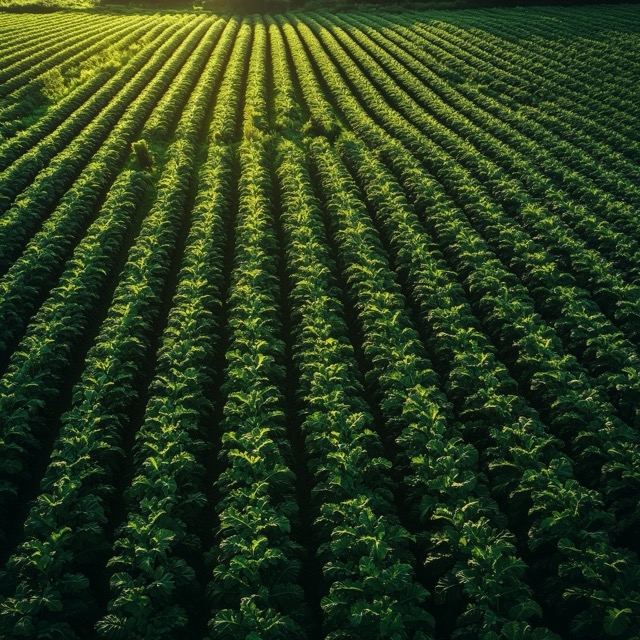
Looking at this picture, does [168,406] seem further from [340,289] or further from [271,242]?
[271,242]

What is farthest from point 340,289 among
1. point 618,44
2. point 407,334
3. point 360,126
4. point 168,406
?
point 618,44

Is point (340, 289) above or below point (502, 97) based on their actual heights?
below

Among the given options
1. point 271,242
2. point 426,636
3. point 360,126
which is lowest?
point 426,636

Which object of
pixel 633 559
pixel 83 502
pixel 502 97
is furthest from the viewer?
pixel 502 97

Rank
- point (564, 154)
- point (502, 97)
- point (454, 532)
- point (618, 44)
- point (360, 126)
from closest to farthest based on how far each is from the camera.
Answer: point (454, 532), point (564, 154), point (360, 126), point (502, 97), point (618, 44)

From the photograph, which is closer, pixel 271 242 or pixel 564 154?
pixel 271 242

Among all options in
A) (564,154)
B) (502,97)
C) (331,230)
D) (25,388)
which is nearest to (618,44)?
(502,97)
